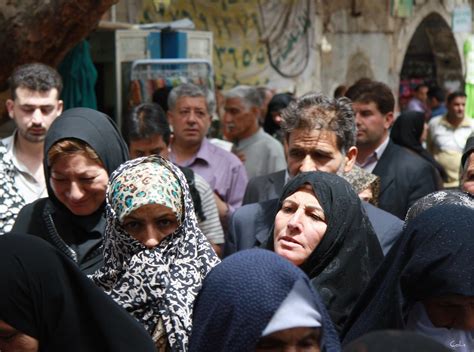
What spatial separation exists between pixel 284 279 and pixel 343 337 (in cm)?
67

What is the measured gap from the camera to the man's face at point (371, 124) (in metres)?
6.23

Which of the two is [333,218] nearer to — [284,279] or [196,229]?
[196,229]

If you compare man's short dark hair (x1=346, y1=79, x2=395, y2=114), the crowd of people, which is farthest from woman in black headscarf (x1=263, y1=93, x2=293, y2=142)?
the crowd of people

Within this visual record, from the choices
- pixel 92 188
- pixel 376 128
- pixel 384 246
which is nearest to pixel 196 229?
pixel 92 188

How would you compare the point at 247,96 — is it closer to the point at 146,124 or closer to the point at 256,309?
the point at 146,124

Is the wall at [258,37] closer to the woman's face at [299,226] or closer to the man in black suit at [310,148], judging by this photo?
the man in black suit at [310,148]

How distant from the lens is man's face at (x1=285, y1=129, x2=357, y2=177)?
447 cm

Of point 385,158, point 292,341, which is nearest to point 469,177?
point 385,158

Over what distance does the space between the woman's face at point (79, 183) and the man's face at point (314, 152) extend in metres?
0.89

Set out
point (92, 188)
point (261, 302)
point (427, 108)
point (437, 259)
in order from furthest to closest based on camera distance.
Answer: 1. point (427, 108)
2. point (92, 188)
3. point (437, 259)
4. point (261, 302)

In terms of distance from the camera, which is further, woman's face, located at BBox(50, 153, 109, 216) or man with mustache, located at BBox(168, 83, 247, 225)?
man with mustache, located at BBox(168, 83, 247, 225)

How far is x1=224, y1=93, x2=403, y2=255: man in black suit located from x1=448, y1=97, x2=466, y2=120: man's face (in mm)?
7077

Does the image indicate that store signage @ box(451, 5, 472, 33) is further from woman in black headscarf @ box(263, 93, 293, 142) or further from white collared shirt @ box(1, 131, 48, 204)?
white collared shirt @ box(1, 131, 48, 204)

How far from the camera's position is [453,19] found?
62.8 ft
